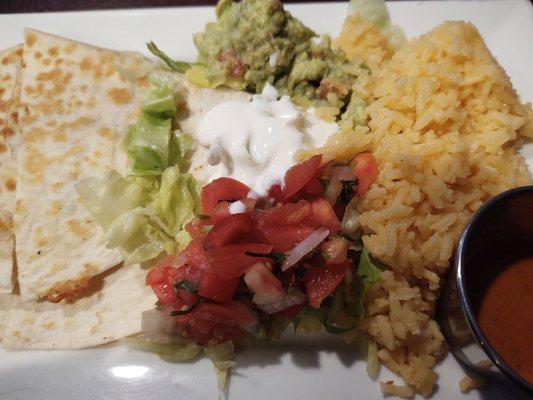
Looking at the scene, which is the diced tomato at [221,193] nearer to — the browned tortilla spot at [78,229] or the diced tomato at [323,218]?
the diced tomato at [323,218]

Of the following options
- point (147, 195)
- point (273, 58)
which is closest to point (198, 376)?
point (147, 195)

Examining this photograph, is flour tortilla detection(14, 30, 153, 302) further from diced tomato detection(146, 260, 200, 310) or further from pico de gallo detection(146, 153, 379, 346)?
pico de gallo detection(146, 153, 379, 346)

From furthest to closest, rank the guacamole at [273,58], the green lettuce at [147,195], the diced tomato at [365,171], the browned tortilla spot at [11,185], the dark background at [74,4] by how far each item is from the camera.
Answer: the dark background at [74,4], the guacamole at [273,58], the browned tortilla spot at [11,185], the green lettuce at [147,195], the diced tomato at [365,171]

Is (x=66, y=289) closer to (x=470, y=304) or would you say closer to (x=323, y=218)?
(x=323, y=218)

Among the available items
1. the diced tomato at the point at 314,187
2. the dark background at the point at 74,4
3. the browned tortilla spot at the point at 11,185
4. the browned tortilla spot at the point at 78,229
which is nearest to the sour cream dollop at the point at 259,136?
the diced tomato at the point at 314,187

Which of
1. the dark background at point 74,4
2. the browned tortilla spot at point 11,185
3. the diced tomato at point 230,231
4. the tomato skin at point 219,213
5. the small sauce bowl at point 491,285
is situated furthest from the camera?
the dark background at point 74,4

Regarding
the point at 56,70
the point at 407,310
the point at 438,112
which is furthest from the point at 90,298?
the point at 438,112

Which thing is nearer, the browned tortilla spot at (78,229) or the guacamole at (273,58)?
the browned tortilla spot at (78,229)
